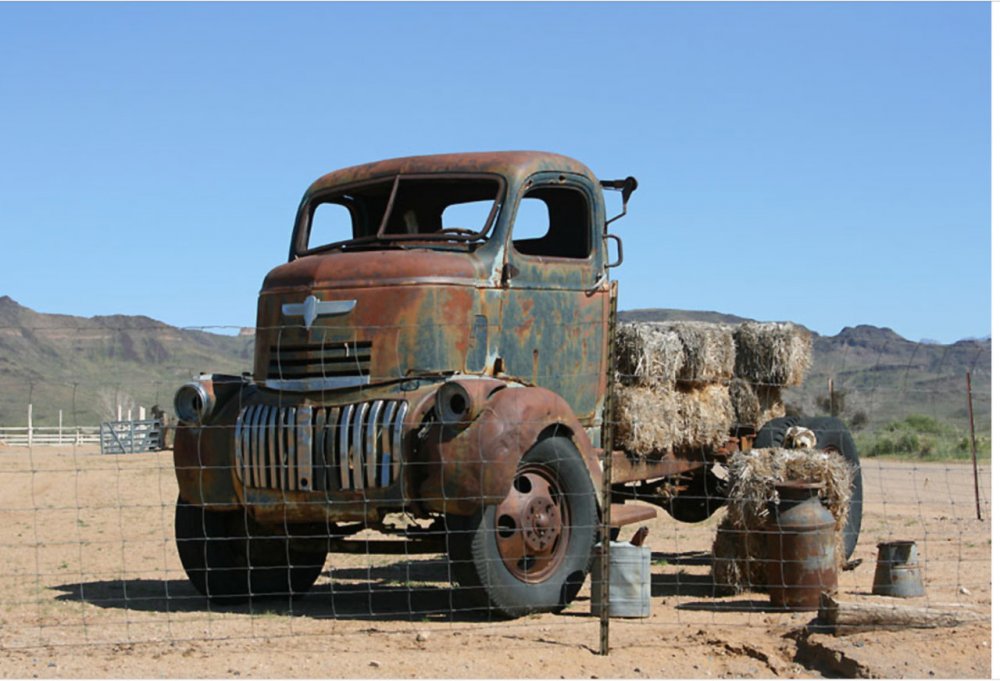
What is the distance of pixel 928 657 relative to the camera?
24.4 ft

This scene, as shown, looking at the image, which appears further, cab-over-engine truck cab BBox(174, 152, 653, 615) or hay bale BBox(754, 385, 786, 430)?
hay bale BBox(754, 385, 786, 430)

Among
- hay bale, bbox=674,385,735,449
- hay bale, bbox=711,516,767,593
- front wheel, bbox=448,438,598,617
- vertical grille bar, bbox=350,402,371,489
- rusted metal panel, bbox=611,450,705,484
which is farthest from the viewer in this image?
hay bale, bbox=674,385,735,449

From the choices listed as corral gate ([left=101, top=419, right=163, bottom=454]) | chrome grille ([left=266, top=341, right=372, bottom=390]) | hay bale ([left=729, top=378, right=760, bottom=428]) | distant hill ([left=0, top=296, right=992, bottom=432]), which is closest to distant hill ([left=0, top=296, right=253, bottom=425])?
distant hill ([left=0, top=296, right=992, bottom=432])

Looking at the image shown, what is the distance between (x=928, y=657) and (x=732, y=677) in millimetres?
1094

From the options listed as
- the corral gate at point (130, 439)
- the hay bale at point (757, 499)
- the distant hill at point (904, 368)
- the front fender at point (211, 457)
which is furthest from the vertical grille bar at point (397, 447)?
the distant hill at point (904, 368)

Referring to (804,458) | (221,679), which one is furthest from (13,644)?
(804,458)

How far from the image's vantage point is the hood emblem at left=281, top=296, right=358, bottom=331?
9195 mm

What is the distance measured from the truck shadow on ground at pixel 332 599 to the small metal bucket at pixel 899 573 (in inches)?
120

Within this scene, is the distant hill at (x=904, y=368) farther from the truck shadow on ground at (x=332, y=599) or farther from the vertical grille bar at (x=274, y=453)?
the vertical grille bar at (x=274, y=453)

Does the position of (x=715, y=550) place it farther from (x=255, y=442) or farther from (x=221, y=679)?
(x=221, y=679)

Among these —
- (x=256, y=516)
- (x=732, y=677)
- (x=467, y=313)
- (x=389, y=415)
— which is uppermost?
(x=467, y=313)

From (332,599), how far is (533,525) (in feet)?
5.49

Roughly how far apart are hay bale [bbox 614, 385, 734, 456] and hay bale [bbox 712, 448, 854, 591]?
897 mm

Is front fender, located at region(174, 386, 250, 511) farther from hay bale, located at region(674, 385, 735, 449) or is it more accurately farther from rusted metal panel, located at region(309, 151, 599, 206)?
hay bale, located at region(674, 385, 735, 449)
